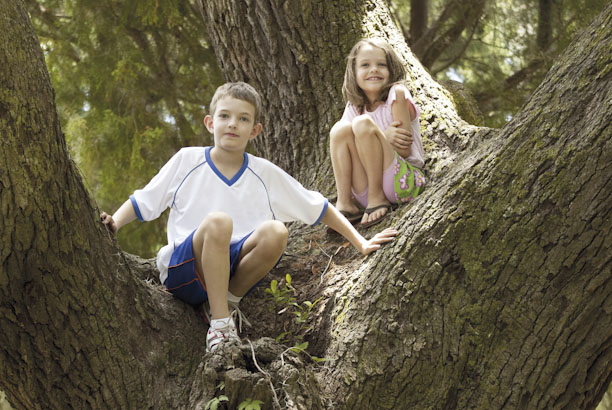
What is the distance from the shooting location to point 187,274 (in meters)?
2.85

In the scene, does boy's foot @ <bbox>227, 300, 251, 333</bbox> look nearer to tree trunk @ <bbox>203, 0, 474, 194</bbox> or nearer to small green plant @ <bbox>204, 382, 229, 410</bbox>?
small green plant @ <bbox>204, 382, 229, 410</bbox>

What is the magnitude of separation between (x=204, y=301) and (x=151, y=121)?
3276mm

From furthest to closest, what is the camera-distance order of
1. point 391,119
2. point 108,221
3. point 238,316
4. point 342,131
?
1. point 391,119
2. point 342,131
3. point 238,316
4. point 108,221

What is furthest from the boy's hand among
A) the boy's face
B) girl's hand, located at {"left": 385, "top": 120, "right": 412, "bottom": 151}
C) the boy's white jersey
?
girl's hand, located at {"left": 385, "top": 120, "right": 412, "bottom": 151}

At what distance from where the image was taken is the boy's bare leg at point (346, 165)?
140 inches

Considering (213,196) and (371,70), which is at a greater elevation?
(371,70)

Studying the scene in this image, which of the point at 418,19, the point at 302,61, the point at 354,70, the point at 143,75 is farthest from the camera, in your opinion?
the point at 418,19

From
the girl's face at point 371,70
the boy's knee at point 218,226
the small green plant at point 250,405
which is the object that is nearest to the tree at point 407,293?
the small green plant at point 250,405

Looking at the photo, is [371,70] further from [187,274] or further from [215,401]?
[215,401]

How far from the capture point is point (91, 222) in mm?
2404

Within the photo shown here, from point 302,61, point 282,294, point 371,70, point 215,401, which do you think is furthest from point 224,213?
point 302,61

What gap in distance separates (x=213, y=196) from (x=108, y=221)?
581mm

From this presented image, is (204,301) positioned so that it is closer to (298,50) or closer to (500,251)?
(500,251)

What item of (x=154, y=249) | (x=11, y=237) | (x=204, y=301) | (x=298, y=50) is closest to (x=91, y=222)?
(x=11, y=237)
